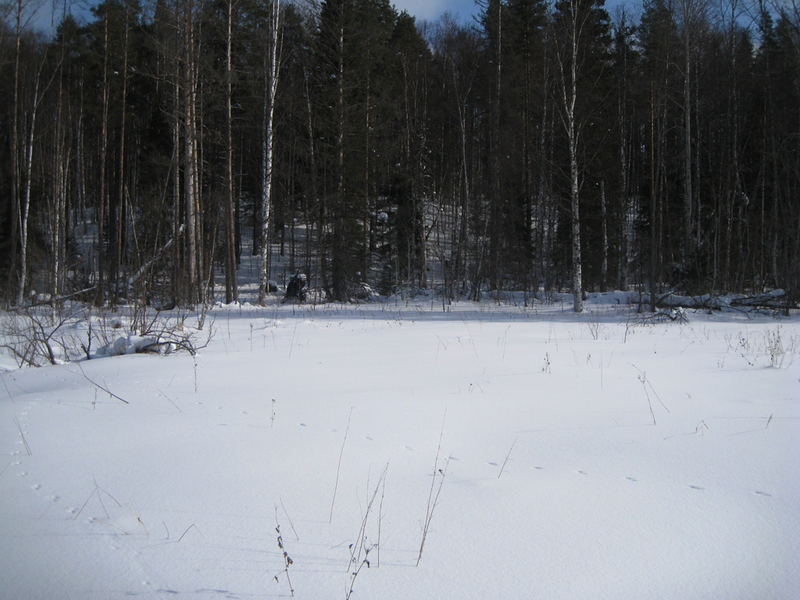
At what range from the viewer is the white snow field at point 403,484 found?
155 cm

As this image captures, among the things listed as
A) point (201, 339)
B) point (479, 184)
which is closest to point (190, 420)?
point (201, 339)

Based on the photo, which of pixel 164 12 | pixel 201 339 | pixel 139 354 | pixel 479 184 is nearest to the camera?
pixel 139 354

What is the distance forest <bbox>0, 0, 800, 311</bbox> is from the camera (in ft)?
51.1

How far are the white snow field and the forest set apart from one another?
10442 mm

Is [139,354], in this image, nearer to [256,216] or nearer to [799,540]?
[799,540]

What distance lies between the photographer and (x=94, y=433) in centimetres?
285

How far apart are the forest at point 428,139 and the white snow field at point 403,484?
1044cm

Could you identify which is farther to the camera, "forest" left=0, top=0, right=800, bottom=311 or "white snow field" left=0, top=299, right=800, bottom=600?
"forest" left=0, top=0, right=800, bottom=311

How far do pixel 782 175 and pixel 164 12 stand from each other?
72.0ft

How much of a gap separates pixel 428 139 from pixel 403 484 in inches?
865

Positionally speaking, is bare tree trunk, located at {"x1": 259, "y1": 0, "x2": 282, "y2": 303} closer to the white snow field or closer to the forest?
the forest

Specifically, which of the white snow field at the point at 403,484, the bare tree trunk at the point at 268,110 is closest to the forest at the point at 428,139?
the bare tree trunk at the point at 268,110

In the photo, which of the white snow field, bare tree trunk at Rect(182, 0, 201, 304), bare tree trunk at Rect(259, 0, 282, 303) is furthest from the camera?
bare tree trunk at Rect(259, 0, 282, 303)

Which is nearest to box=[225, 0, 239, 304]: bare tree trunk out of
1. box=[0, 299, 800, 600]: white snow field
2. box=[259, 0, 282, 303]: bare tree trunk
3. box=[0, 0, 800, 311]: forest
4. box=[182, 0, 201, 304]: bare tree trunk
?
box=[0, 0, 800, 311]: forest
